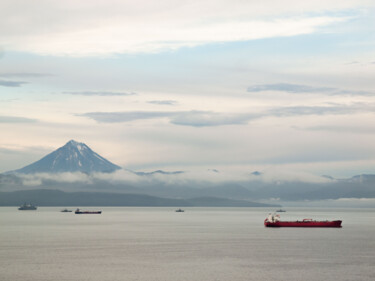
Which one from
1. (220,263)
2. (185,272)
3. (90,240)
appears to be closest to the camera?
(185,272)

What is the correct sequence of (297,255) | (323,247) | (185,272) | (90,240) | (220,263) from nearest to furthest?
(185,272) → (220,263) → (297,255) → (323,247) → (90,240)

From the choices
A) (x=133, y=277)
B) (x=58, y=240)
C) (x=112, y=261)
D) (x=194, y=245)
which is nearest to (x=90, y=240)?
(x=58, y=240)

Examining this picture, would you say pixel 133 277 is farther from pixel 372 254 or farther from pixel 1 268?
pixel 372 254

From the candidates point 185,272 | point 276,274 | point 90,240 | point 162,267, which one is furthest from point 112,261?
point 90,240

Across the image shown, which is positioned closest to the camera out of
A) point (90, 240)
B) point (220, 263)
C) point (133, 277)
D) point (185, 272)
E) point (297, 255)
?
point (133, 277)

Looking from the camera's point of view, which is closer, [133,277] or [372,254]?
[133,277]

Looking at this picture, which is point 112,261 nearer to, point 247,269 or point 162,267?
point 162,267

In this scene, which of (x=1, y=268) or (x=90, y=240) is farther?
(x=90, y=240)
